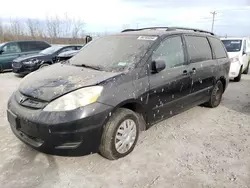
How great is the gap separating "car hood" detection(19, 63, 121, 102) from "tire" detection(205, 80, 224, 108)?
282 centimetres

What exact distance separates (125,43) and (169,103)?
1.16 meters

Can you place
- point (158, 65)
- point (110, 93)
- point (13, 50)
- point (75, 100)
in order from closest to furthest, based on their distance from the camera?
point (75, 100), point (110, 93), point (158, 65), point (13, 50)

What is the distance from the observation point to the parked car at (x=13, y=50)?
33.8ft

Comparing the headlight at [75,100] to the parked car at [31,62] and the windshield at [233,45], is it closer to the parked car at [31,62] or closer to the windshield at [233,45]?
the parked car at [31,62]

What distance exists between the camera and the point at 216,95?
5.05 metres

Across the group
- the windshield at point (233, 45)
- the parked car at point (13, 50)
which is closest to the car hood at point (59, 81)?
the windshield at point (233, 45)

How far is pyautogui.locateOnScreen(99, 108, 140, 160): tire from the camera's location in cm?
274

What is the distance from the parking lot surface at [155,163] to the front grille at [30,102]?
0.75 meters

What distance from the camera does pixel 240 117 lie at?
455 cm

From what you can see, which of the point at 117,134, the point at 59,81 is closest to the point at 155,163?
the point at 117,134

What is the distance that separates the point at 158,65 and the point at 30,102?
1709 millimetres

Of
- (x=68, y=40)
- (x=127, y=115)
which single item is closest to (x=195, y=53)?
(x=127, y=115)

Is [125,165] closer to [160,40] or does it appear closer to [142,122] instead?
[142,122]

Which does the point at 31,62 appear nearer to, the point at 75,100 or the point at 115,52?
the point at 115,52
